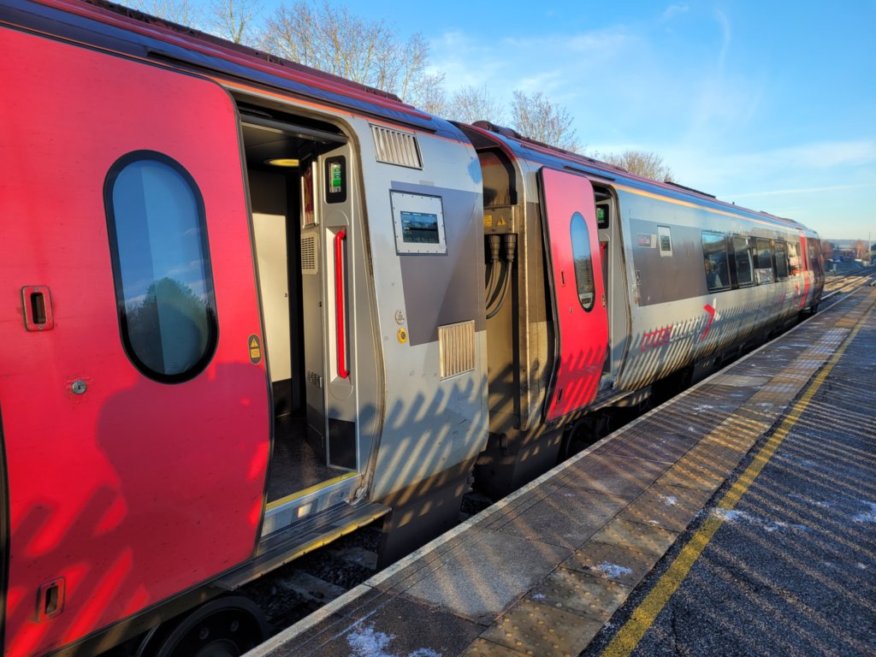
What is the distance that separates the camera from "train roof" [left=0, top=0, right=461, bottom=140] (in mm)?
2309

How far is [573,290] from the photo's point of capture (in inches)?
214

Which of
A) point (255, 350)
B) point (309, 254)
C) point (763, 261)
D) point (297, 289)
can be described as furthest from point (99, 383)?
point (763, 261)

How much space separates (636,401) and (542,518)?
393cm

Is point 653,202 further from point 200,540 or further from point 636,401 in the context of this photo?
point 200,540

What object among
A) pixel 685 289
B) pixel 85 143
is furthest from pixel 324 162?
pixel 685 289

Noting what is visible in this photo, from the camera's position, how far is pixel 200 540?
2.64m

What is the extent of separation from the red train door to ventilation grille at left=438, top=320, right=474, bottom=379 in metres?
1.17

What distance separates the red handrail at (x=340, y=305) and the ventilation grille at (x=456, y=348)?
666 mm

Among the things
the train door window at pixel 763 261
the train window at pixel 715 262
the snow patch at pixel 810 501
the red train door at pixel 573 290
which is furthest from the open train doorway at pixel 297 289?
the train door window at pixel 763 261

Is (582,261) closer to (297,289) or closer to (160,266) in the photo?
(297,289)

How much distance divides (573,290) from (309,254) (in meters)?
2.59

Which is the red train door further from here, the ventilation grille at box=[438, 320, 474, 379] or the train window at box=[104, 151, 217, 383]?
the train window at box=[104, 151, 217, 383]

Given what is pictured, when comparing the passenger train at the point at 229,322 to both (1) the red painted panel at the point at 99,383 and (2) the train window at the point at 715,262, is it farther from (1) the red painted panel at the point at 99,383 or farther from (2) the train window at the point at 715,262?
(2) the train window at the point at 715,262

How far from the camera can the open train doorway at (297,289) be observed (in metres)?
3.45
